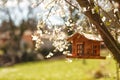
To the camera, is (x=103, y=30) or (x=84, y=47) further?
(x=84, y=47)

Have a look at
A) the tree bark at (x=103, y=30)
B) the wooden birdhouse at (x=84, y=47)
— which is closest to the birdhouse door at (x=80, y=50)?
the wooden birdhouse at (x=84, y=47)

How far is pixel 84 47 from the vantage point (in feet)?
17.1

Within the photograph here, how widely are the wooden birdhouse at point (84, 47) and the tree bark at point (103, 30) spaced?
0.37 meters

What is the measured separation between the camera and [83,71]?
23656 mm

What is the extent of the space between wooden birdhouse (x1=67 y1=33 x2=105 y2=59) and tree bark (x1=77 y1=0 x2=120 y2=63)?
Answer: 37 cm

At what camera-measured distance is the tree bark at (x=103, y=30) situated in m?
4.50

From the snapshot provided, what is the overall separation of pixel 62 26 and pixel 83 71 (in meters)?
18.7

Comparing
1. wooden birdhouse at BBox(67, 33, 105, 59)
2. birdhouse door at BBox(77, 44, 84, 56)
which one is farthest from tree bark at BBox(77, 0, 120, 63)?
birdhouse door at BBox(77, 44, 84, 56)

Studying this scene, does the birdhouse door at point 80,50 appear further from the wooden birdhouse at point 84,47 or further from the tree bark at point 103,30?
the tree bark at point 103,30

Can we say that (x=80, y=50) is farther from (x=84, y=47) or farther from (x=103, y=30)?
(x=103, y=30)

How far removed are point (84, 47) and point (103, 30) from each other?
2.27 feet

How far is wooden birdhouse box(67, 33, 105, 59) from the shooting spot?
5.08 m

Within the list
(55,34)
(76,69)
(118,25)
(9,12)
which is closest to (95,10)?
(118,25)

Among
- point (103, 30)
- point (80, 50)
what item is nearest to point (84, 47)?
point (80, 50)
